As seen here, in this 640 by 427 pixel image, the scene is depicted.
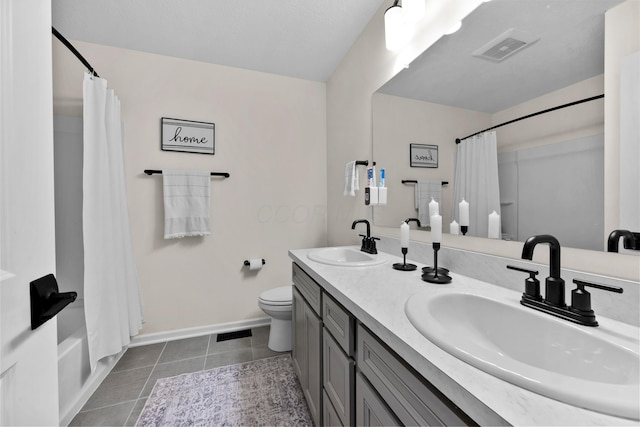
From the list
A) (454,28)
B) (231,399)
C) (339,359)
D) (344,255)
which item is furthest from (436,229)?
(231,399)

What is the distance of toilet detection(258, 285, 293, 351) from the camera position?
1814 mm

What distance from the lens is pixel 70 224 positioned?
1.77 meters

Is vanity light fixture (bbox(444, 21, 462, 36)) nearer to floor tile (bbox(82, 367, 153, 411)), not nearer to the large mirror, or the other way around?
the large mirror

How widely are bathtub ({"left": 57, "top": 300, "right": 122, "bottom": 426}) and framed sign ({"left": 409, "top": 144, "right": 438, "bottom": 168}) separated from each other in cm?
212

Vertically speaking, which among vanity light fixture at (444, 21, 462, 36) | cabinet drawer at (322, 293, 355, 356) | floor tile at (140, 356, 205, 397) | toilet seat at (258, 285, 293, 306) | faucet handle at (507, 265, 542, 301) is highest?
vanity light fixture at (444, 21, 462, 36)

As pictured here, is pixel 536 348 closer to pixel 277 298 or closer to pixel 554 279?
pixel 554 279

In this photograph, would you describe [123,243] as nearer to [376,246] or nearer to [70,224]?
[70,224]

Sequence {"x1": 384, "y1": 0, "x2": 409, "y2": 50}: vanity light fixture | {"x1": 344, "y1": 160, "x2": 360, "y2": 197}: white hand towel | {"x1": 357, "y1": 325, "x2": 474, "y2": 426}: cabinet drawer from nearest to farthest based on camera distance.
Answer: {"x1": 357, "y1": 325, "x2": 474, "y2": 426}: cabinet drawer → {"x1": 384, "y1": 0, "x2": 409, "y2": 50}: vanity light fixture → {"x1": 344, "y1": 160, "x2": 360, "y2": 197}: white hand towel

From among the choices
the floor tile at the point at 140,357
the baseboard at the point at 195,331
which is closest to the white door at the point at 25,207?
the floor tile at the point at 140,357

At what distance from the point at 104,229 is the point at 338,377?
1.64 meters

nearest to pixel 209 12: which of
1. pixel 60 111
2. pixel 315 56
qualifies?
pixel 315 56

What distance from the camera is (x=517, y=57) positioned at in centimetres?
89

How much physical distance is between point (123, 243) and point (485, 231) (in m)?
2.16

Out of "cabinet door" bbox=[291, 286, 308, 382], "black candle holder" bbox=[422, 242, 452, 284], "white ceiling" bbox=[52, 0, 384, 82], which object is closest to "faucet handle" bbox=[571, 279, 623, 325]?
"black candle holder" bbox=[422, 242, 452, 284]
